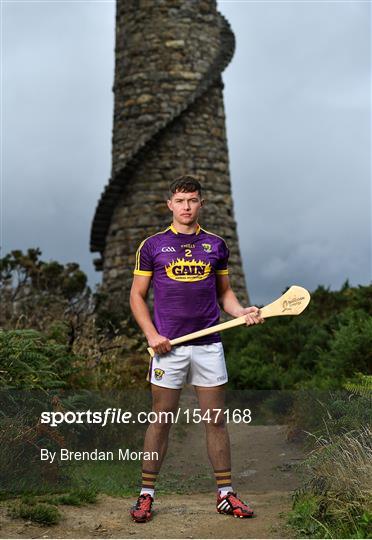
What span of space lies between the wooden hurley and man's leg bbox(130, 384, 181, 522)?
29 cm

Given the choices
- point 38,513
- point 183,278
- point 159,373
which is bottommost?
point 38,513

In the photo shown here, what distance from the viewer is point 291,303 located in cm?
484

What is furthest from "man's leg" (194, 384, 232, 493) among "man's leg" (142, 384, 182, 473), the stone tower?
the stone tower

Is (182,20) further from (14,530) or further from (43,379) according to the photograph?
(14,530)

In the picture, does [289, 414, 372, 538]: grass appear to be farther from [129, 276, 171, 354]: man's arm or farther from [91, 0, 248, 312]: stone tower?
[91, 0, 248, 312]: stone tower

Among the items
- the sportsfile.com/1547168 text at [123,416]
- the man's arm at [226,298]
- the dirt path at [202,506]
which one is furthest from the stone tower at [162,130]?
the man's arm at [226,298]

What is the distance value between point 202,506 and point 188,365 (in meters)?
1.21

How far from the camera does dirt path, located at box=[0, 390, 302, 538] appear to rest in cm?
475

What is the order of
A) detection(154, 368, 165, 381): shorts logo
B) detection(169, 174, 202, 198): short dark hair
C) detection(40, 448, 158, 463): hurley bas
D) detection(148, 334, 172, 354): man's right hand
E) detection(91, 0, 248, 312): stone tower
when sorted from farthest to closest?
detection(91, 0, 248, 312): stone tower < detection(40, 448, 158, 463): hurley bas < detection(169, 174, 202, 198): short dark hair < detection(154, 368, 165, 381): shorts logo < detection(148, 334, 172, 354): man's right hand

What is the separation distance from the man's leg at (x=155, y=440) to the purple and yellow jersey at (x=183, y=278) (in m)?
0.39

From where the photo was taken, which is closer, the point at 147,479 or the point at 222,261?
the point at 147,479

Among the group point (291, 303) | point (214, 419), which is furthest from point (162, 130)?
point (214, 419)

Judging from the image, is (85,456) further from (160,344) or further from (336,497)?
(336,497)

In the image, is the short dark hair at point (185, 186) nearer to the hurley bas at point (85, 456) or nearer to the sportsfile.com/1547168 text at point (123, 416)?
the sportsfile.com/1547168 text at point (123, 416)
